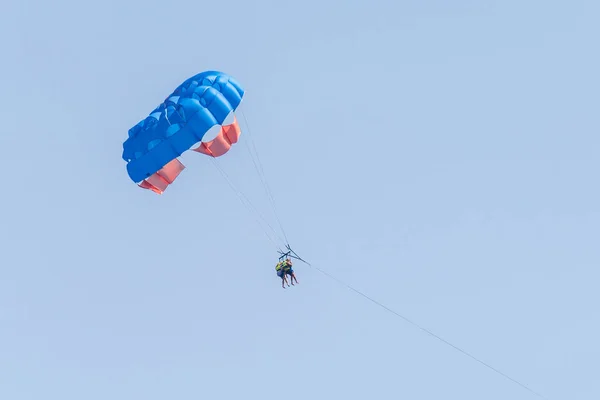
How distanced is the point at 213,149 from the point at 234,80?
2711 mm

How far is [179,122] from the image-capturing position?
7625 centimetres

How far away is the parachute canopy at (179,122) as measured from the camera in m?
76.2

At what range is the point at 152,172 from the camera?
7688 centimetres

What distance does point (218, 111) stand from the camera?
76.6 metres

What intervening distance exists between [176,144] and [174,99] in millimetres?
1764

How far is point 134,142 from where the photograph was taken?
7688 cm

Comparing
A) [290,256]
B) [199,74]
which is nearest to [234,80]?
→ [199,74]

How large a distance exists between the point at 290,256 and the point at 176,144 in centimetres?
597

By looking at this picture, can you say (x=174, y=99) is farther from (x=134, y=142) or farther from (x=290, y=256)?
(x=290, y=256)

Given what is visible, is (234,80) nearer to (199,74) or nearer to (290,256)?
(199,74)

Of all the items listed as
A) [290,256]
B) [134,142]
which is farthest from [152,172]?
[290,256]

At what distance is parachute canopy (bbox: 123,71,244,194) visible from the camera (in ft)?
250

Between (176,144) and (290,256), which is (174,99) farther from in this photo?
(290,256)

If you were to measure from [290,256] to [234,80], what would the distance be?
6.77 m
